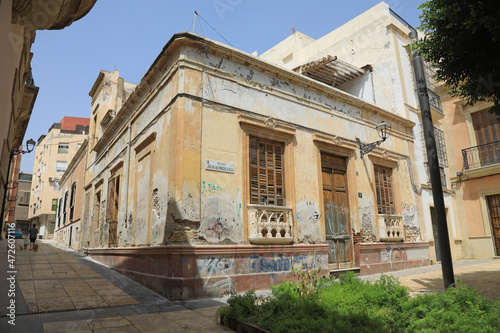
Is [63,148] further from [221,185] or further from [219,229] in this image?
[219,229]

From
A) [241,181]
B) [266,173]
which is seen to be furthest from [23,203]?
[241,181]

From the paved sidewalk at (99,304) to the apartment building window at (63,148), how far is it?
39.0 meters

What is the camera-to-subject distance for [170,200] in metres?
6.96

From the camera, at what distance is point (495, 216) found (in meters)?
14.7

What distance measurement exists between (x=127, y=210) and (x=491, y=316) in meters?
9.01

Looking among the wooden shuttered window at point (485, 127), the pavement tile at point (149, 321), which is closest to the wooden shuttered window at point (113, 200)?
the pavement tile at point (149, 321)

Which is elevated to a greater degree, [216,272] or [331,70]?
[331,70]

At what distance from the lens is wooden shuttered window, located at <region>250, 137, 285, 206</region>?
8.19 metres

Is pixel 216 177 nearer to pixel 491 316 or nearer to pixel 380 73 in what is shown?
pixel 491 316

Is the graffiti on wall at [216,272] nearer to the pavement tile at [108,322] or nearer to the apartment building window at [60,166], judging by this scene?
the pavement tile at [108,322]

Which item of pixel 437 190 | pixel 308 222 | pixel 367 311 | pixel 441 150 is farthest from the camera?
pixel 441 150

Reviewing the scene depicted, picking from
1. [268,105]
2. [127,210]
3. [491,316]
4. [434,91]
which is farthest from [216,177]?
[434,91]

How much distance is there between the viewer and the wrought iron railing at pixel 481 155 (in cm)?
1481

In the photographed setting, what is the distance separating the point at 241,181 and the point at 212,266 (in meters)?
2.06
